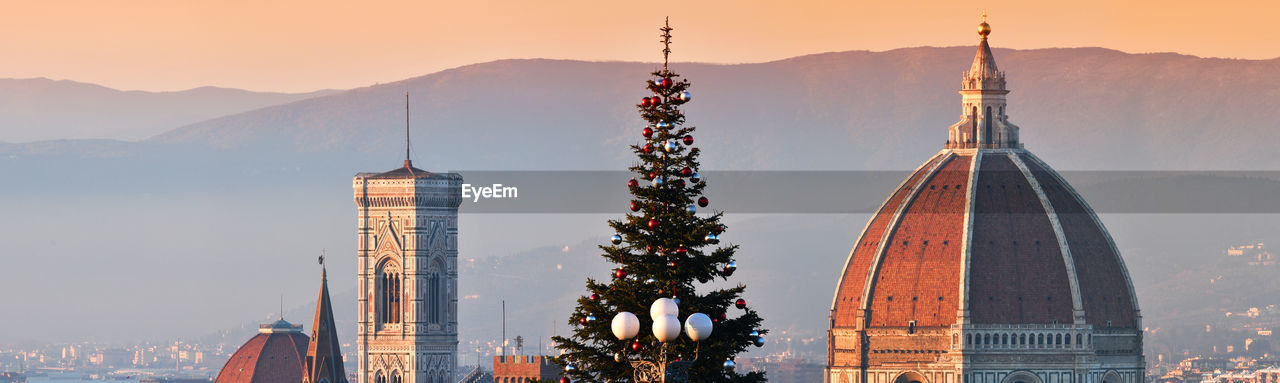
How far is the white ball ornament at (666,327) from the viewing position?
45562mm

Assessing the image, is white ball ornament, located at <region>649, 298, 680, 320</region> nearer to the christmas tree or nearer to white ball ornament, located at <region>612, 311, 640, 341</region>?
white ball ornament, located at <region>612, 311, 640, 341</region>

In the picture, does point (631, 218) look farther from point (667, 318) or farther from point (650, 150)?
point (667, 318)

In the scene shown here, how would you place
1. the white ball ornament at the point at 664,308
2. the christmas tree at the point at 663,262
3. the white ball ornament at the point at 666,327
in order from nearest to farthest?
the white ball ornament at the point at 666,327 → the white ball ornament at the point at 664,308 → the christmas tree at the point at 663,262

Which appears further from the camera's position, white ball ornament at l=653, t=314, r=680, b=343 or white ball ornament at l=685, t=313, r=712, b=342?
white ball ornament at l=685, t=313, r=712, b=342

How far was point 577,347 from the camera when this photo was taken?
5106cm

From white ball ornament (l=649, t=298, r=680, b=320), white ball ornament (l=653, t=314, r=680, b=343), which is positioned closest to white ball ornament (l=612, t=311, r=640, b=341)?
white ball ornament (l=649, t=298, r=680, b=320)

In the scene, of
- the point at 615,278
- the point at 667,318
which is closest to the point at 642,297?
the point at 615,278

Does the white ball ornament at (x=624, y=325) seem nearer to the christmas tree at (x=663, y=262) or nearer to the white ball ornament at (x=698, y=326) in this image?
the white ball ornament at (x=698, y=326)

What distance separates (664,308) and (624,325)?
0.89 m

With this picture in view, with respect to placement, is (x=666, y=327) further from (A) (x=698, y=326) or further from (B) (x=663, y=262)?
(B) (x=663, y=262)

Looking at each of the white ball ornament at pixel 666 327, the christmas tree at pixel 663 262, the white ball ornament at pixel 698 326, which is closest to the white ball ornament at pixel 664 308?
the white ball ornament at pixel 666 327

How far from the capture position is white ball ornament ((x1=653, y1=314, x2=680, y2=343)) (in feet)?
149

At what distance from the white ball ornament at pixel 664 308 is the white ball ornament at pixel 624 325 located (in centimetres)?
36

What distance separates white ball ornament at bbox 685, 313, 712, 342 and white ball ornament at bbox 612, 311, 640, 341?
0.84 metres
